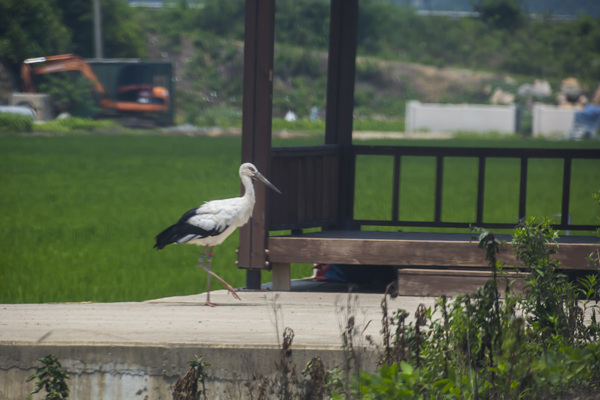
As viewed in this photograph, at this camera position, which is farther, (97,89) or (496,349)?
(97,89)

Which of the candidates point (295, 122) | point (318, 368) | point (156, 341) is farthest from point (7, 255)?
point (318, 368)

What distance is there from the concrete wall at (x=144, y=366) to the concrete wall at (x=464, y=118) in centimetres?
5229

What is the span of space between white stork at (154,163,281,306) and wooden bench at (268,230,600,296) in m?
0.58

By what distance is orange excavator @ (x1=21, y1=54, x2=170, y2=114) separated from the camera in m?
59.4

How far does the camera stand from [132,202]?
72.7 ft

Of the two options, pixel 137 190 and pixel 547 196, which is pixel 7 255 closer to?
pixel 137 190

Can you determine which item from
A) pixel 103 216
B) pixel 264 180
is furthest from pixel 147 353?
pixel 103 216

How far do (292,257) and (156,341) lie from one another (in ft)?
9.46

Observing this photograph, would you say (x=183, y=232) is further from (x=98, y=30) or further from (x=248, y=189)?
(x=98, y=30)

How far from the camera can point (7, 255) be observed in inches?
525

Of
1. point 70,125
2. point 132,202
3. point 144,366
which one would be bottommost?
point 132,202

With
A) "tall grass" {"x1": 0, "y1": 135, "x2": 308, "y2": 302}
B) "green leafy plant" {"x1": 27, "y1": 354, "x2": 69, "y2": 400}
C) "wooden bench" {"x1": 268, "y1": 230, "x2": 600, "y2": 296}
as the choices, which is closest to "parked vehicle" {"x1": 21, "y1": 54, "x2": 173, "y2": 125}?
"tall grass" {"x1": 0, "y1": 135, "x2": 308, "y2": 302}

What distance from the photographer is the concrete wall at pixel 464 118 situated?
5834 cm

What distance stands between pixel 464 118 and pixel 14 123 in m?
25.7
